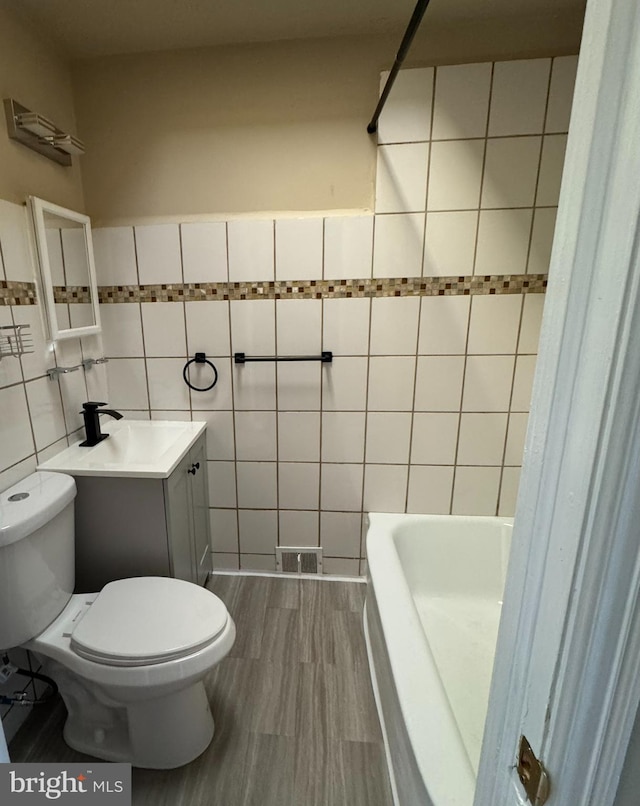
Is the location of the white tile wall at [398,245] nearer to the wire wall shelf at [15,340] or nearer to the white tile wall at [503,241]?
the white tile wall at [503,241]

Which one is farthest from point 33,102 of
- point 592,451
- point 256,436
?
point 592,451

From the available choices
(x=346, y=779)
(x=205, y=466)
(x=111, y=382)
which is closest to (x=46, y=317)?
(x=111, y=382)

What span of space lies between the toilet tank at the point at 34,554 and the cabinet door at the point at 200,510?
0.47 m

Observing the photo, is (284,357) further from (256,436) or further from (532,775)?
(532,775)

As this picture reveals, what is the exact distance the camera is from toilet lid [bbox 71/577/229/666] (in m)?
1.06

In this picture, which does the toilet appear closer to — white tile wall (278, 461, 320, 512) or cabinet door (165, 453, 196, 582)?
cabinet door (165, 453, 196, 582)

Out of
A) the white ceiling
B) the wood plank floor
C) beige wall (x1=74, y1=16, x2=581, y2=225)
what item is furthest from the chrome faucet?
the white ceiling

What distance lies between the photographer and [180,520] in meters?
1.50

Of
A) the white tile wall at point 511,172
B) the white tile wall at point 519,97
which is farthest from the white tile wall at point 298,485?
the white tile wall at point 519,97

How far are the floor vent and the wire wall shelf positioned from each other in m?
1.35

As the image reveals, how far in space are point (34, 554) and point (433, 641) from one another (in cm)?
143

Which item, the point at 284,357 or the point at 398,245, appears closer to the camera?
the point at 398,245

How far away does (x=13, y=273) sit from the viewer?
1.28 metres

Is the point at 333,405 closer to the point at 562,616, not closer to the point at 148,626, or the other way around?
the point at 148,626
